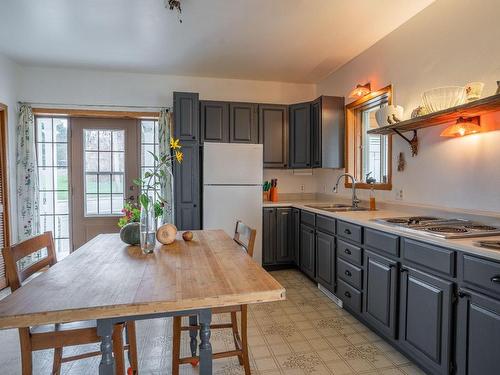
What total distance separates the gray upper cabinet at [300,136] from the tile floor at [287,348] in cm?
195

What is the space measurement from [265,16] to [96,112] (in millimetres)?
2549

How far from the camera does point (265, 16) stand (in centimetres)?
263

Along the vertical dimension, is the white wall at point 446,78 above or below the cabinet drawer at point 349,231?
above

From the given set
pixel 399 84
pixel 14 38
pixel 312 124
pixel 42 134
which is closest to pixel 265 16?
pixel 399 84

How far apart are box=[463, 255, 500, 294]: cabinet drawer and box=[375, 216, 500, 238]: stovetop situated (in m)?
0.20

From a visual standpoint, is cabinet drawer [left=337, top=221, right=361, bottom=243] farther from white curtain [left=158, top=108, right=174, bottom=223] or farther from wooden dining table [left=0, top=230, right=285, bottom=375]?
white curtain [left=158, top=108, right=174, bottom=223]

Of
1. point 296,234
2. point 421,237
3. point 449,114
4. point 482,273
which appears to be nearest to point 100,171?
point 296,234

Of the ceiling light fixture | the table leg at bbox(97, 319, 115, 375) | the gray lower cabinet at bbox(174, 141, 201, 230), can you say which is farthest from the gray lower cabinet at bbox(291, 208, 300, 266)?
the table leg at bbox(97, 319, 115, 375)

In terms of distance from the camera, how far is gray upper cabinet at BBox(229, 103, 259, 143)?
4.01m

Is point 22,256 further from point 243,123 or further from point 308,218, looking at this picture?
point 243,123

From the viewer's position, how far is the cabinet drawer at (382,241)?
2072 mm

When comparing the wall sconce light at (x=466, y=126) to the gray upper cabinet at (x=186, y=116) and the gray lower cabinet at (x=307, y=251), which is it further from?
the gray upper cabinet at (x=186, y=116)

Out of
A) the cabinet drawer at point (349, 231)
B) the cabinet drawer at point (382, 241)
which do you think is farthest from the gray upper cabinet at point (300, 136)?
the cabinet drawer at point (382, 241)

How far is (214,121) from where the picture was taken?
13.0 ft
